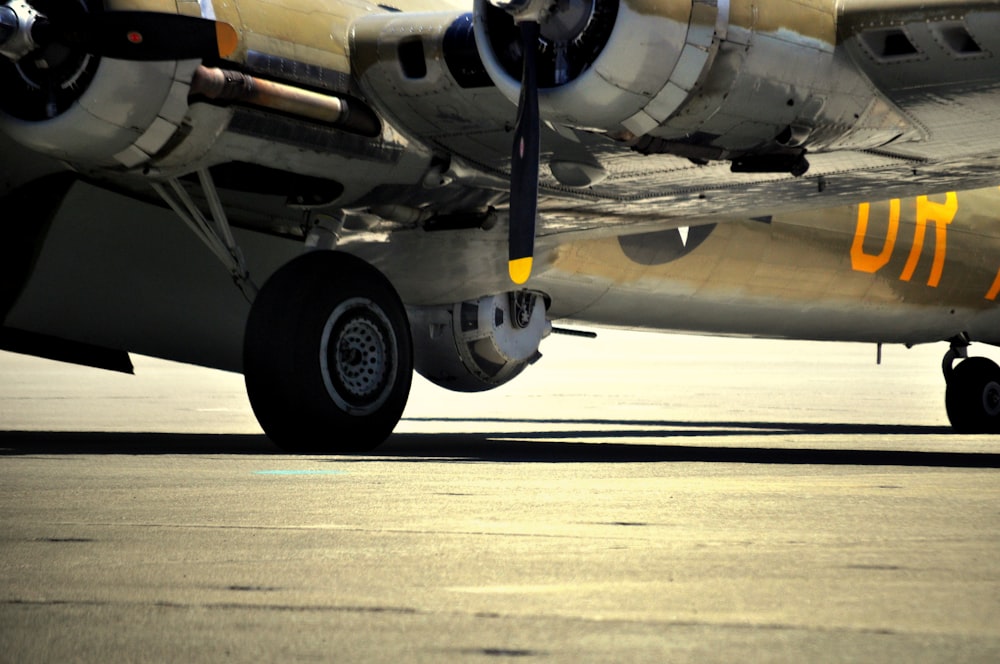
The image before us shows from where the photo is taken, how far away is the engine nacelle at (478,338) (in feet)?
50.2

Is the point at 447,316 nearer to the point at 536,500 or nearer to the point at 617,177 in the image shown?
the point at 617,177

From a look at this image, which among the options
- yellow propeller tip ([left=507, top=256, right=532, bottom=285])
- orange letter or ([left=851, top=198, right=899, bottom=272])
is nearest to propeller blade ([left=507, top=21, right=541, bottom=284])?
yellow propeller tip ([left=507, top=256, right=532, bottom=285])

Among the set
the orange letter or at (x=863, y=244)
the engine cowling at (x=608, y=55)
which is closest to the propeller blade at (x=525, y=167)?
the engine cowling at (x=608, y=55)

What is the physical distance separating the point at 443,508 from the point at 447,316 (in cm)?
815

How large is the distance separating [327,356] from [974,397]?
11.3m

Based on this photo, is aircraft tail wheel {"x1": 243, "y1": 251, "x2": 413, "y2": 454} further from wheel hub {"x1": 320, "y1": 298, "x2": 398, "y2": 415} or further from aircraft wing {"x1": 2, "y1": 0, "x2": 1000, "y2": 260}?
aircraft wing {"x1": 2, "y1": 0, "x2": 1000, "y2": 260}

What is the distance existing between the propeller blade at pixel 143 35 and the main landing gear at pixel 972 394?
12730mm

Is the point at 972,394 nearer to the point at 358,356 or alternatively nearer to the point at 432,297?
the point at 432,297

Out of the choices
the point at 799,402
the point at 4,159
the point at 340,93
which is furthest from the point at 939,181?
the point at 799,402

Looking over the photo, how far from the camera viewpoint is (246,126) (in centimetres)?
1094

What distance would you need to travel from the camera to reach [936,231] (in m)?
18.3

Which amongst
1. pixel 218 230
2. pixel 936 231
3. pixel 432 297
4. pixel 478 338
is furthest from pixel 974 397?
pixel 218 230

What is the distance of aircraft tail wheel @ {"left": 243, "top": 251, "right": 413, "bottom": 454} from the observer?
11359 mm

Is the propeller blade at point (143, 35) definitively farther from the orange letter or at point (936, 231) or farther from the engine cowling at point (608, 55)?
the orange letter or at point (936, 231)
